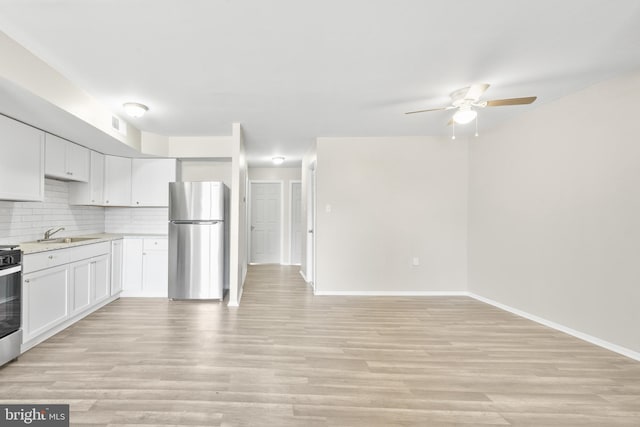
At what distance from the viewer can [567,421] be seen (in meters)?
1.68

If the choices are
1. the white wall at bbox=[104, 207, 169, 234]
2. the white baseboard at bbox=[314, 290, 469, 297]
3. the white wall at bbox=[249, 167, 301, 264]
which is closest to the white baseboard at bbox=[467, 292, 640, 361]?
the white baseboard at bbox=[314, 290, 469, 297]

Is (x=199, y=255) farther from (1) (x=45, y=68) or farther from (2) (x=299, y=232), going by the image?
(2) (x=299, y=232)

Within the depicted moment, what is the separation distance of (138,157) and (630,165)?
5702 millimetres

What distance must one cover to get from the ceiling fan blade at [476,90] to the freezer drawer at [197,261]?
3.37m

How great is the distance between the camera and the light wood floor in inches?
67.6

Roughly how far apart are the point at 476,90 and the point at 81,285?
453 cm

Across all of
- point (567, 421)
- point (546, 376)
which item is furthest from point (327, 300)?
point (567, 421)

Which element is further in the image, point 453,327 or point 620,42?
point 453,327

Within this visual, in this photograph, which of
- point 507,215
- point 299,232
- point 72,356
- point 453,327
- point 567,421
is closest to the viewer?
point 567,421

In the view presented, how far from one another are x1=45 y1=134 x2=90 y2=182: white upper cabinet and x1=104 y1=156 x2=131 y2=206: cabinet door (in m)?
0.39

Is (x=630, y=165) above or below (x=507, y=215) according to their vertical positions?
above

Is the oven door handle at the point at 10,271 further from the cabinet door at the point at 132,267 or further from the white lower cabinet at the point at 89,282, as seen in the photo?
the cabinet door at the point at 132,267
